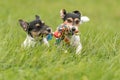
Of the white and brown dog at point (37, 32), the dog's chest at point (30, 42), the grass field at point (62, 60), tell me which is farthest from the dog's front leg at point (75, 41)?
the dog's chest at point (30, 42)

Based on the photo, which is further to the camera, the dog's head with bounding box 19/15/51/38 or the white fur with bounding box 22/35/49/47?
the dog's head with bounding box 19/15/51/38

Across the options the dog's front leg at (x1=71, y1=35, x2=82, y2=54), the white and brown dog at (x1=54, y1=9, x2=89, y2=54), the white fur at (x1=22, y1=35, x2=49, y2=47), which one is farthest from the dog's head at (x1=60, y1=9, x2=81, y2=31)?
the white fur at (x1=22, y1=35, x2=49, y2=47)

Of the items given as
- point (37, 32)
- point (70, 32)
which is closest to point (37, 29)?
point (37, 32)

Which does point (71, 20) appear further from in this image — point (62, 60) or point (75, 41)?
point (62, 60)

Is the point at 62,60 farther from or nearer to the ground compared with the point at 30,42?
nearer to the ground

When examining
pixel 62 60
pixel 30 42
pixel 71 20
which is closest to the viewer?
pixel 62 60

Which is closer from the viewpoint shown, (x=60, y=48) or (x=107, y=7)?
(x=60, y=48)

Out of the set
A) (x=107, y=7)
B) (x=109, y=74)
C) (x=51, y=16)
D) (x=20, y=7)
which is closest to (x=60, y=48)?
(x=109, y=74)

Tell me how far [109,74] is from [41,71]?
2.74 ft

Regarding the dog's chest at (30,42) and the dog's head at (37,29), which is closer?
the dog's chest at (30,42)

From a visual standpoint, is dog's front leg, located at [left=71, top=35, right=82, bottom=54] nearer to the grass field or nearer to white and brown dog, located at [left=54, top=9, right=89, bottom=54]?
white and brown dog, located at [left=54, top=9, right=89, bottom=54]

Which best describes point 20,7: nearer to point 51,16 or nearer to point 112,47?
point 51,16

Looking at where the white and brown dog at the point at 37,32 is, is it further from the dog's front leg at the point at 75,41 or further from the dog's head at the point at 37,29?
the dog's front leg at the point at 75,41

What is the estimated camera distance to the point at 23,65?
6.45 metres
